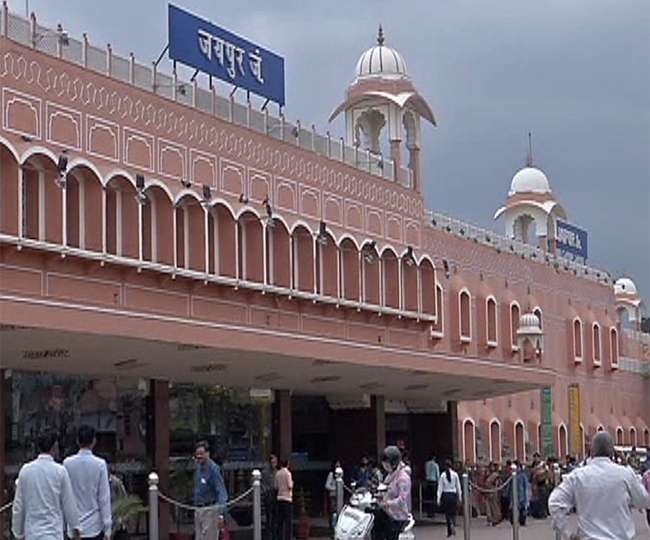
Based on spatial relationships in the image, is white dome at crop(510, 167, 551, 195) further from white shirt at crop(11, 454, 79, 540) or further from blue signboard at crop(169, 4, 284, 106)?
white shirt at crop(11, 454, 79, 540)

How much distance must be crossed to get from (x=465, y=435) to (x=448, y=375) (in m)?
11.2

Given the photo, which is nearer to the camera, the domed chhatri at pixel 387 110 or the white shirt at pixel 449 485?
the white shirt at pixel 449 485

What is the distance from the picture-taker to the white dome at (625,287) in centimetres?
6806

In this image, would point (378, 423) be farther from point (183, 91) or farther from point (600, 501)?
point (600, 501)

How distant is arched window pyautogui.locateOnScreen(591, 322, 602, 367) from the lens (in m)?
52.6

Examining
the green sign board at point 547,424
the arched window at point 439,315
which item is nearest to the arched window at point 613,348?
the green sign board at point 547,424

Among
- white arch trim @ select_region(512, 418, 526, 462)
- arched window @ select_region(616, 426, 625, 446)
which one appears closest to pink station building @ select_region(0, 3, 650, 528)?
white arch trim @ select_region(512, 418, 526, 462)

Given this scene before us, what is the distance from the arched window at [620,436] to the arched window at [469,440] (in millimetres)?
15460

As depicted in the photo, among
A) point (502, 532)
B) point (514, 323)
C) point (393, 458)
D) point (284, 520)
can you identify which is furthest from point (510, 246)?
point (393, 458)

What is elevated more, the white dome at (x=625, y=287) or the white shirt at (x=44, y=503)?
the white dome at (x=625, y=287)

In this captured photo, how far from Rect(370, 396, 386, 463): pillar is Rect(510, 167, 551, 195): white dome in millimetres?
20223

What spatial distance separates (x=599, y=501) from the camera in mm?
9992

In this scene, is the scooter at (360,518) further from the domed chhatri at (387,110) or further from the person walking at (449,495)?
the domed chhatri at (387,110)

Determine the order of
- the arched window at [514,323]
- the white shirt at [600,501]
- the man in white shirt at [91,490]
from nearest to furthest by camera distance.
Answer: the white shirt at [600,501], the man in white shirt at [91,490], the arched window at [514,323]
